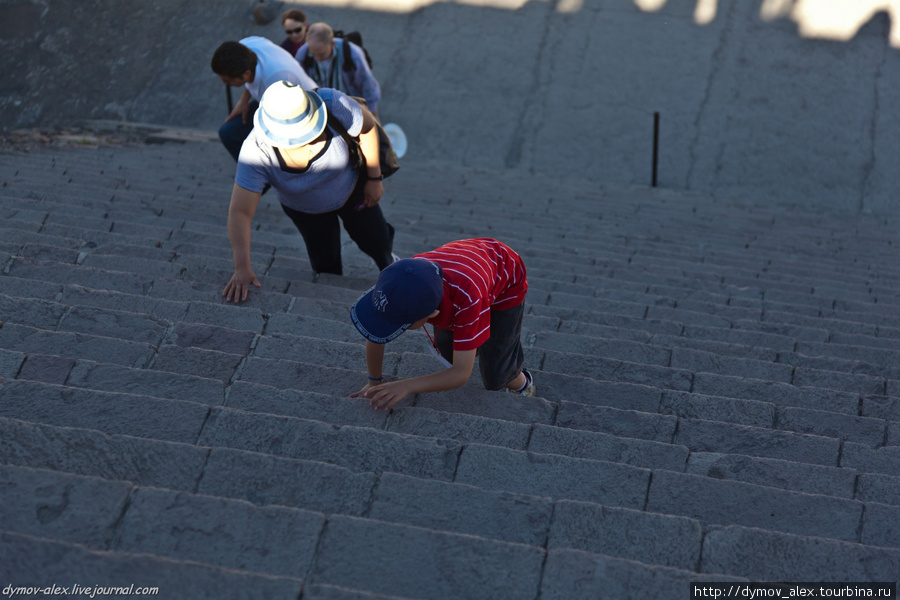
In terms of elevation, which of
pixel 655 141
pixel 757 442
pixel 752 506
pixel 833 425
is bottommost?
pixel 655 141

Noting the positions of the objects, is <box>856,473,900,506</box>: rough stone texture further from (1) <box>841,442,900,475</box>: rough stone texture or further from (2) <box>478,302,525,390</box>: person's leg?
(2) <box>478,302,525,390</box>: person's leg

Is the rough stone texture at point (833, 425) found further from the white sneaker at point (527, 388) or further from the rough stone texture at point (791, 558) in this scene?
the rough stone texture at point (791, 558)

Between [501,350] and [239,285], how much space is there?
140cm

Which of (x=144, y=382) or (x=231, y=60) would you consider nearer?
(x=144, y=382)

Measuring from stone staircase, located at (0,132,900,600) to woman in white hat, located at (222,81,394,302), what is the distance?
36 centimetres

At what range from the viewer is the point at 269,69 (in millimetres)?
4688

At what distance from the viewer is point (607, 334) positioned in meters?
4.25

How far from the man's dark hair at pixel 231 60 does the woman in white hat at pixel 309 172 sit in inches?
41.8

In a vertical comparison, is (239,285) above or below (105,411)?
below

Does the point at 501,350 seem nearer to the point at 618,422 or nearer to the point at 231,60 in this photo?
the point at 618,422

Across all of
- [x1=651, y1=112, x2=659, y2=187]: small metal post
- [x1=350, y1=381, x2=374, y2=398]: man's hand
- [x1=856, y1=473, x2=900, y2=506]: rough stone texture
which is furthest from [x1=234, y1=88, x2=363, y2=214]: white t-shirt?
[x1=651, y1=112, x2=659, y2=187]: small metal post

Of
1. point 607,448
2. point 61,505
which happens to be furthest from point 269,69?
point 61,505

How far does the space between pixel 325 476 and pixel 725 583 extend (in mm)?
1079

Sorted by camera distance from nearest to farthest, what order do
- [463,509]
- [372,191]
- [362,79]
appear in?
1. [463,509]
2. [372,191]
3. [362,79]
